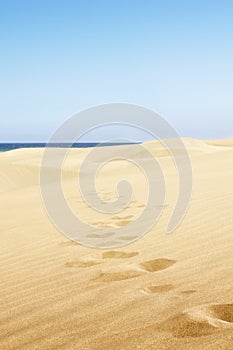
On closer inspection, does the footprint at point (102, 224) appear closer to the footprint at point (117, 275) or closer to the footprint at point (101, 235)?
the footprint at point (101, 235)

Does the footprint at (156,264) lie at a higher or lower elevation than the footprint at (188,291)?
lower

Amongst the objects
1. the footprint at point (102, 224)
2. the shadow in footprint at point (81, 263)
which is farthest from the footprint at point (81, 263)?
the footprint at point (102, 224)

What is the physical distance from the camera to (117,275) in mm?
3191

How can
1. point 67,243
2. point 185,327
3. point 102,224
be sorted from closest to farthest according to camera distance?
point 185,327, point 67,243, point 102,224

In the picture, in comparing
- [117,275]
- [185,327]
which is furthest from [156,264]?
[185,327]

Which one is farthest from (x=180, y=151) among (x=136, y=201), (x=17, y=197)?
(x=136, y=201)

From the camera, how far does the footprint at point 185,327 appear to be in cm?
207

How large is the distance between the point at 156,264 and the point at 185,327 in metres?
1.29

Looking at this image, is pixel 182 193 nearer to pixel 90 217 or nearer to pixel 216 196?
pixel 216 196

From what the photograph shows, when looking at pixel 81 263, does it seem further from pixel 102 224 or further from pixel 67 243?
pixel 102 224

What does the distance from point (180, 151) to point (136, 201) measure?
19290mm

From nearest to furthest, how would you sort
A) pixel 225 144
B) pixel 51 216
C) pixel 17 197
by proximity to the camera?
pixel 51 216 < pixel 17 197 < pixel 225 144

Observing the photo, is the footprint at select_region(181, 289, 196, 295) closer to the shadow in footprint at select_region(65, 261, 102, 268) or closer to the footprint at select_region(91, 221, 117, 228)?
the shadow in footprint at select_region(65, 261, 102, 268)

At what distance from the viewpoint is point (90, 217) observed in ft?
20.0
